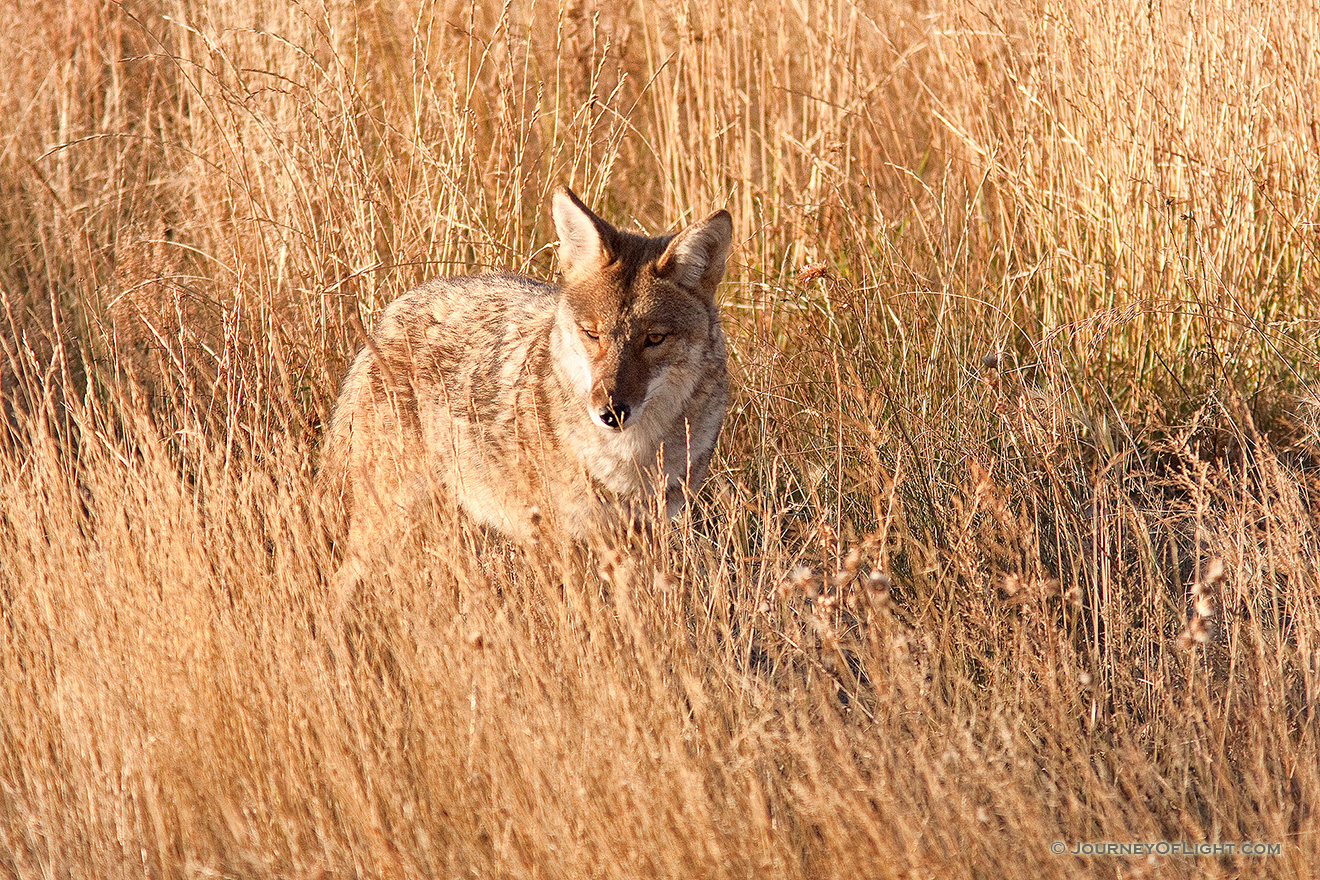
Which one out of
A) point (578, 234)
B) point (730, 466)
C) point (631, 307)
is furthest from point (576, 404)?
point (730, 466)

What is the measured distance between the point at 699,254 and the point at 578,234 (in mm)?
393

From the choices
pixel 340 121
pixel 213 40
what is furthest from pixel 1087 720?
pixel 213 40

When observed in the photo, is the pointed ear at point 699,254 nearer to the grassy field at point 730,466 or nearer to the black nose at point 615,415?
the black nose at point 615,415

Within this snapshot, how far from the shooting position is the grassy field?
8.30ft

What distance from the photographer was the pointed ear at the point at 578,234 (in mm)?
3750

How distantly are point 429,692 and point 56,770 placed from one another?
0.92 metres

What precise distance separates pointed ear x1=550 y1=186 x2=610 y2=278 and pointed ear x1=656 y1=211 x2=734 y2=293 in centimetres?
20

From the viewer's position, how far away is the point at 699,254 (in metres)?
3.84

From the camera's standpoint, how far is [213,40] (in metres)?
5.34

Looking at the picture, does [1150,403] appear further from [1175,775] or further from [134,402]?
[134,402]

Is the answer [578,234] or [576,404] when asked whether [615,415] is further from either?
[578,234]

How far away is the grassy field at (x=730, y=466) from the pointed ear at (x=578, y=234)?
37.0 inches

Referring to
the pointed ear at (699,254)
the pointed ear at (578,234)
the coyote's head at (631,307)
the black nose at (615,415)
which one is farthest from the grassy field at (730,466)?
the pointed ear at (578,234)

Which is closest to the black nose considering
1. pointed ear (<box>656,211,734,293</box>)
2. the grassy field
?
the grassy field
